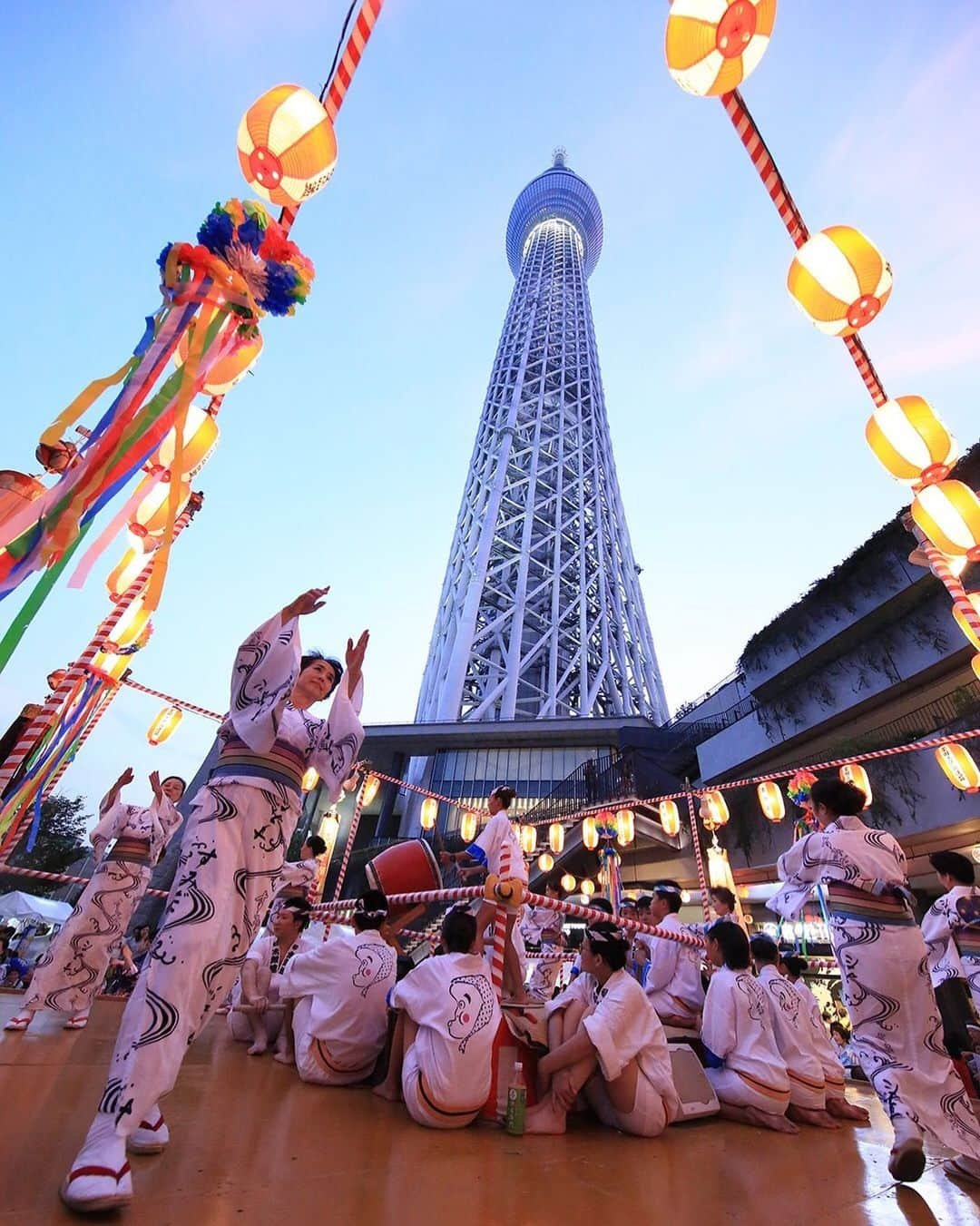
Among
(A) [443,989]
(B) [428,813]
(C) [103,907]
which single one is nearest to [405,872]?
(A) [443,989]

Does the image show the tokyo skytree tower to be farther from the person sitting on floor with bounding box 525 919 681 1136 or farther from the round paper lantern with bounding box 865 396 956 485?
the person sitting on floor with bounding box 525 919 681 1136

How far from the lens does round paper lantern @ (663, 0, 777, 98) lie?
347 cm

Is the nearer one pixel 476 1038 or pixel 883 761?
pixel 476 1038

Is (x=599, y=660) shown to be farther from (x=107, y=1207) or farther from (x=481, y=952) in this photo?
(x=107, y=1207)

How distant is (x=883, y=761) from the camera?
429 inches

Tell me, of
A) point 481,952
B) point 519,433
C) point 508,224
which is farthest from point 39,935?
point 508,224

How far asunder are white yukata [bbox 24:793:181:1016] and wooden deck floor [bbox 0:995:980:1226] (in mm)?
1280

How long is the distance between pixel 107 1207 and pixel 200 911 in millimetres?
689

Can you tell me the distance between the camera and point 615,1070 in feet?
8.48

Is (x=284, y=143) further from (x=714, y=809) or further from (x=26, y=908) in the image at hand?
→ (x=26, y=908)

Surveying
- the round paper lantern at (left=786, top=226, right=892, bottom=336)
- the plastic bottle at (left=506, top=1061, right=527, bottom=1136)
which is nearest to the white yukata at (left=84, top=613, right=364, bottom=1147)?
the plastic bottle at (left=506, top=1061, right=527, bottom=1136)

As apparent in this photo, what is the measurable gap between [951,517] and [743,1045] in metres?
4.15

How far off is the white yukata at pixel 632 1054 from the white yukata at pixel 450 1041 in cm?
48

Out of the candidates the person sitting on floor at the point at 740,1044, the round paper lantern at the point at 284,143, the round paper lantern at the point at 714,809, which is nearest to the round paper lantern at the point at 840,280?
the round paper lantern at the point at 284,143
